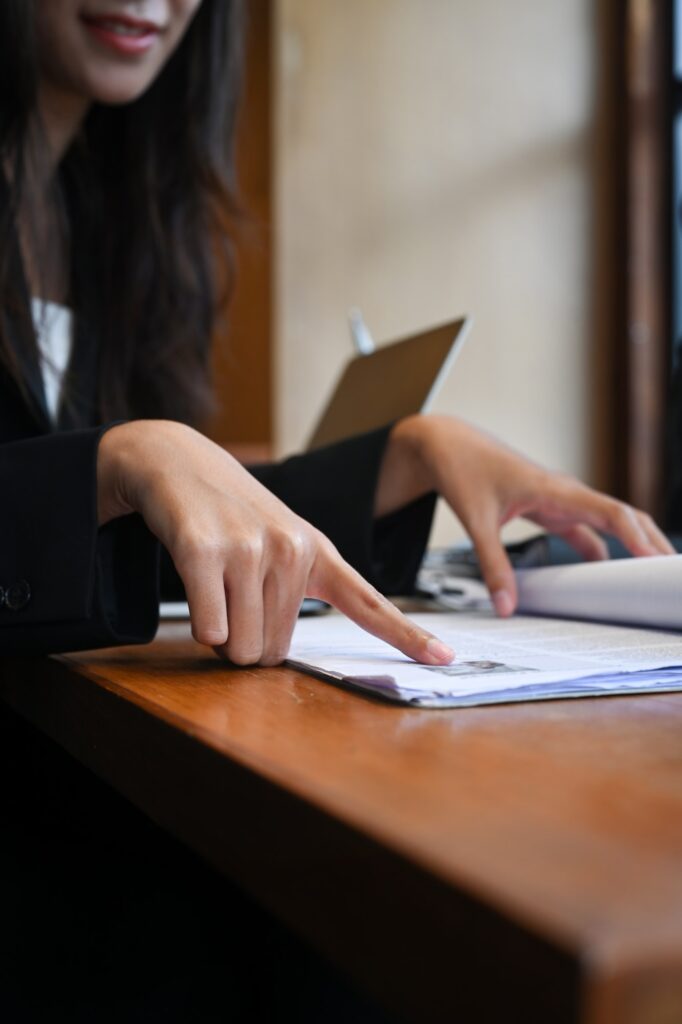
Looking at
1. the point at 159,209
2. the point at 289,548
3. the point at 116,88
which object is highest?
the point at 116,88

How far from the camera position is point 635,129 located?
333 cm

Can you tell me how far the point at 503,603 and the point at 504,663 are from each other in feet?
0.95

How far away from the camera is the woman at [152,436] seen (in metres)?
0.48

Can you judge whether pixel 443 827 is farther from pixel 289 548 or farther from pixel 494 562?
pixel 494 562

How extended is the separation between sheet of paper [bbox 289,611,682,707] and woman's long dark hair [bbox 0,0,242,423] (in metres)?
0.69

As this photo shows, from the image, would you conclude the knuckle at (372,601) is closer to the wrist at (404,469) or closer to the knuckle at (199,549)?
the knuckle at (199,549)

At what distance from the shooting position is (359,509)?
0.81 metres

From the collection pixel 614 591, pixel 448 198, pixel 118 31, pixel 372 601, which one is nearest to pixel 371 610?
pixel 372 601

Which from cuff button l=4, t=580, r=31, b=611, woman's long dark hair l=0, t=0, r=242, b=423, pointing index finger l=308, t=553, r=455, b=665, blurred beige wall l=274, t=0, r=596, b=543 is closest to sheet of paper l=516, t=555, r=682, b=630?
pointing index finger l=308, t=553, r=455, b=665

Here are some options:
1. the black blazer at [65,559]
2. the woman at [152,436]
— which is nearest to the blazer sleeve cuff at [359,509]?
the woman at [152,436]

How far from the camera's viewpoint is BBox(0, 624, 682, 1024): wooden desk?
7.2 inches

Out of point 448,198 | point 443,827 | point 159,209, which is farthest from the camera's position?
point 448,198

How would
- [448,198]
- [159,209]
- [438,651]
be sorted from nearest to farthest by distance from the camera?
[438,651]
[159,209]
[448,198]

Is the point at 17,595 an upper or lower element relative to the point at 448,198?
lower
